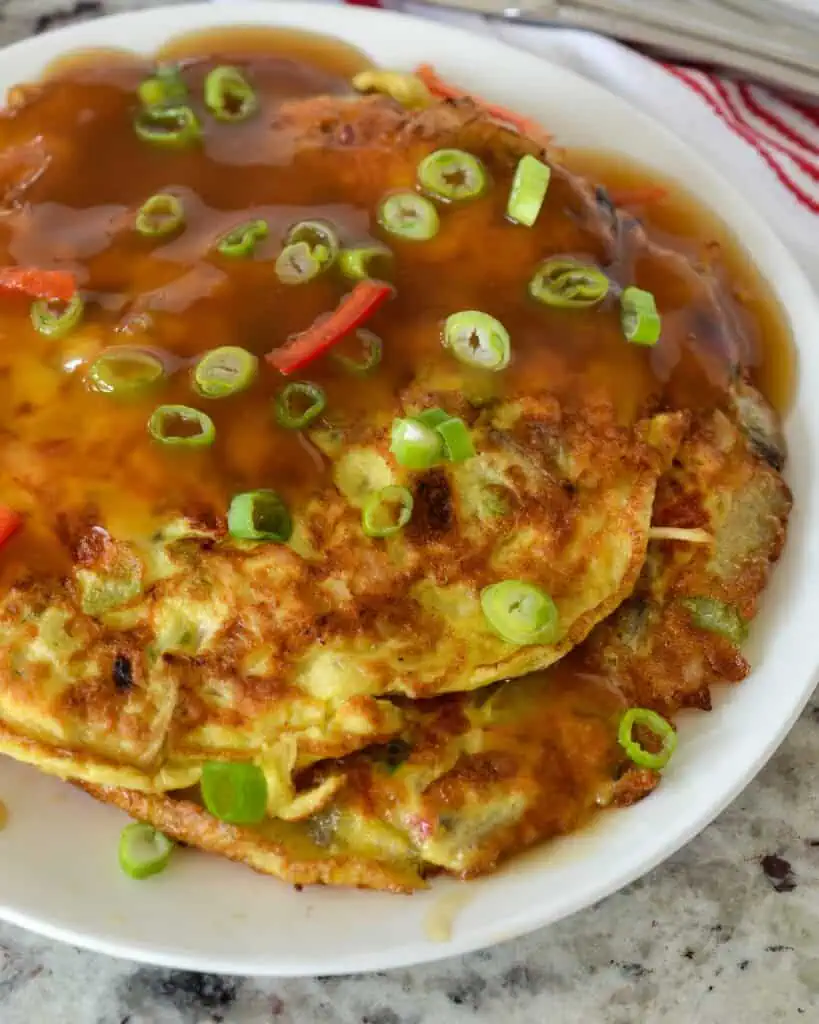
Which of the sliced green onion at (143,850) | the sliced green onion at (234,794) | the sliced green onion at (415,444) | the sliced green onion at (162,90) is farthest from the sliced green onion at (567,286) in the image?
the sliced green onion at (143,850)

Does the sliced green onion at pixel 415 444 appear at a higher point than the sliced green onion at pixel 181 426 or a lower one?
higher

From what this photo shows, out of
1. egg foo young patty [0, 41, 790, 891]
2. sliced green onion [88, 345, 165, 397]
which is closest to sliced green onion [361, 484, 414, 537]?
egg foo young patty [0, 41, 790, 891]

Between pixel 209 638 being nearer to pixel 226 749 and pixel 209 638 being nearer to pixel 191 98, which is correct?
pixel 226 749

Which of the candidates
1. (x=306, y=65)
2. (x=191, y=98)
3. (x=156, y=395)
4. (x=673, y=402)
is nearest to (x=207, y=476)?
(x=156, y=395)

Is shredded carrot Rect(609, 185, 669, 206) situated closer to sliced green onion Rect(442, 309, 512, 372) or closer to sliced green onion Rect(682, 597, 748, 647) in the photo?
sliced green onion Rect(442, 309, 512, 372)

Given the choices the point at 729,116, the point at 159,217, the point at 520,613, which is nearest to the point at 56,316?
the point at 159,217

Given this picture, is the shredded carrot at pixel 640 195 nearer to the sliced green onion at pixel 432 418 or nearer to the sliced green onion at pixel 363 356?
the sliced green onion at pixel 363 356

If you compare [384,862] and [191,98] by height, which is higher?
[191,98]
